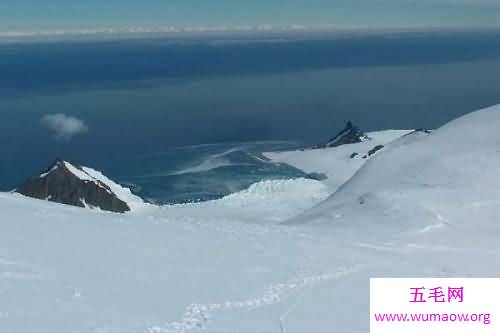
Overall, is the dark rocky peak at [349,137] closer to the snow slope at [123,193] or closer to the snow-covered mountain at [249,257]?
the snow slope at [123,193]

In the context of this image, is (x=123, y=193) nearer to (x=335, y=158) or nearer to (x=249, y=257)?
(x=335, y=158)

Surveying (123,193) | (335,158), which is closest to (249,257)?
(123,193)

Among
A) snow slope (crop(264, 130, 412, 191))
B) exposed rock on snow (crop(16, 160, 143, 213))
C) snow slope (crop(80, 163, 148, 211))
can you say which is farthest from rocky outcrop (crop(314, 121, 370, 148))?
exposed rock on snow (crop(16, 160, 143, 213))

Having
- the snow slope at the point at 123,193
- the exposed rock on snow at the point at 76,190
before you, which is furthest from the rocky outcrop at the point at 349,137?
the exposed rock on snow at the point at 76,190

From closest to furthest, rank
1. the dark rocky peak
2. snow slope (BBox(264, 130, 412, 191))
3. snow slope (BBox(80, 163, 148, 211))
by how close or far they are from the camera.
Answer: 1. snow slope (BBox(80, 163, 148, 211))
2. snow slope (BBox(264, 130, 412, 191))
3. the dark rocky peak

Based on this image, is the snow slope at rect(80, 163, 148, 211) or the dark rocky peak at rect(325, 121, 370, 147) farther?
the dark rocky peak at rect(325, 121, 370, 147)

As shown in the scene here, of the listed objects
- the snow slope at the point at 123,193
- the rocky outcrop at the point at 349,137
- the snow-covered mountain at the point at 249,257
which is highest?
the snow-covered mountain at the point at 249,257

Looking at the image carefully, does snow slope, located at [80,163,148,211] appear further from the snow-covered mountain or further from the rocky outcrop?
the rocky outcrop
